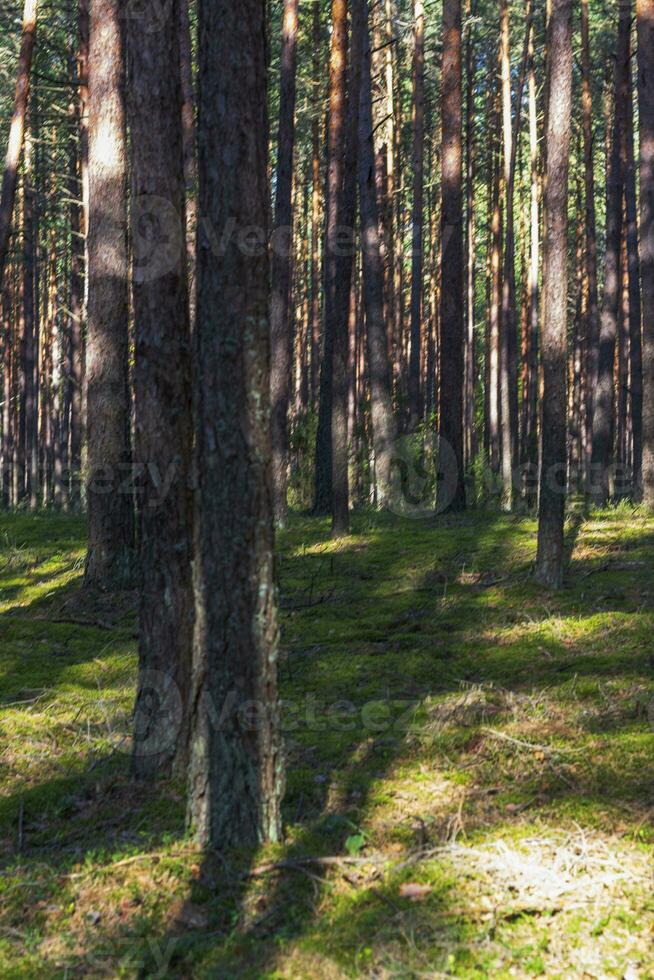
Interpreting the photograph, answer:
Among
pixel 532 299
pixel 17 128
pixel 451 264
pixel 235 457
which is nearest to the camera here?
pixel 235 457

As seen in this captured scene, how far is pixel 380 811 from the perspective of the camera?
15.0ft

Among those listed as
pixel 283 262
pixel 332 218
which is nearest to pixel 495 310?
pixel 332 218

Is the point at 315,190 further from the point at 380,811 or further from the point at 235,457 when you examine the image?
the point at 380,811

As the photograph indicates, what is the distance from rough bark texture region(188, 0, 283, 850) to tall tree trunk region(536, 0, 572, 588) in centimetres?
517

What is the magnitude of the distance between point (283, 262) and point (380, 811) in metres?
11.2

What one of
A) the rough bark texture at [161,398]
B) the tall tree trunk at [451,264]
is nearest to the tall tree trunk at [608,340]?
the tall tree trunk at [451,264]

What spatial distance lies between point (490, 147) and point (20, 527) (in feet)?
60.4

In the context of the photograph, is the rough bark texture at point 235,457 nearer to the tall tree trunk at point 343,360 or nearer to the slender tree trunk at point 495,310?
the tall tree trunk at point 343,360

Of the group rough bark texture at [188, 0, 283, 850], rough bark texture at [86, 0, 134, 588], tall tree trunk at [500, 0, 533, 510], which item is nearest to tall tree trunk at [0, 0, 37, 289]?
rough bark texture at [86, 0, 134, 588]

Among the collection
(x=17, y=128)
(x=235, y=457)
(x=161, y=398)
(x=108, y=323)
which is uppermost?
(x=17, y=128)

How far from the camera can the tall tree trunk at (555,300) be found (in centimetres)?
894

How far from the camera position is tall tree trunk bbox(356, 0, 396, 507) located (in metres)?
16.3

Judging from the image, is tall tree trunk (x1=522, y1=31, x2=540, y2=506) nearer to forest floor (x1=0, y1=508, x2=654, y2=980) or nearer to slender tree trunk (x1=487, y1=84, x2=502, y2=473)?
slender tree trunk (x1=487, y1=84, x2=502, y2=473)

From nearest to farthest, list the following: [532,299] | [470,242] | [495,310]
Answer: [495,310] → [532,299] → [470,242]
